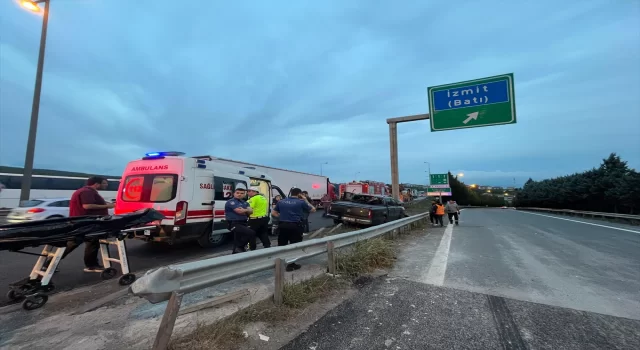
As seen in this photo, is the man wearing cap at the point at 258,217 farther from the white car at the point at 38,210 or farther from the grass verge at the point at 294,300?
the white car at the point at 38,210

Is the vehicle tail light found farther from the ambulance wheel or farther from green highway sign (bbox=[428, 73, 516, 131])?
green highway sign (bbox=[428, 73, 516, 131])

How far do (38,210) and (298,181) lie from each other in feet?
54.6

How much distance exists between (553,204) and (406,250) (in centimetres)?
5450

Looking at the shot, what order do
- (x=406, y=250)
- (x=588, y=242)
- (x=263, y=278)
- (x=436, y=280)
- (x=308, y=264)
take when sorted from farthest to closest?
1. (x=588, y=242)
2. (x=406, y=250)
3. (x=308, y=264)
4. (x=436, y=280)
5. (x=263, y=278)

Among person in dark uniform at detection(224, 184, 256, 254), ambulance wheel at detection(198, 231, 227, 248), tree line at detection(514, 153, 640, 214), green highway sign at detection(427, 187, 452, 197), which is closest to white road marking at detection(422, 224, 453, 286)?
person in dark uniform at detection(224, 184, 256, 254)

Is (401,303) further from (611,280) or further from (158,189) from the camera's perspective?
(158,189)

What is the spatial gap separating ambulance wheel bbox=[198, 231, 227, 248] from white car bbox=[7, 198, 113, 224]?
23.2 feet

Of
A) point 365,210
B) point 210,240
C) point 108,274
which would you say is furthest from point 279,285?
point 365,210

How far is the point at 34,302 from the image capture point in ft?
12.9


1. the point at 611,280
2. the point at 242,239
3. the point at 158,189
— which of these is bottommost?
the point at 611,280

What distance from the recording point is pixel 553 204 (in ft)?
164

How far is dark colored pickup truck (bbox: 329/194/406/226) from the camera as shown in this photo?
38.8 ft

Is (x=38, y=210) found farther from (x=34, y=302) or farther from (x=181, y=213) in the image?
(x=34, y=302)

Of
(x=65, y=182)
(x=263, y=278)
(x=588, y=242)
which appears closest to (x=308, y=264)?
(x=263, y=278)
